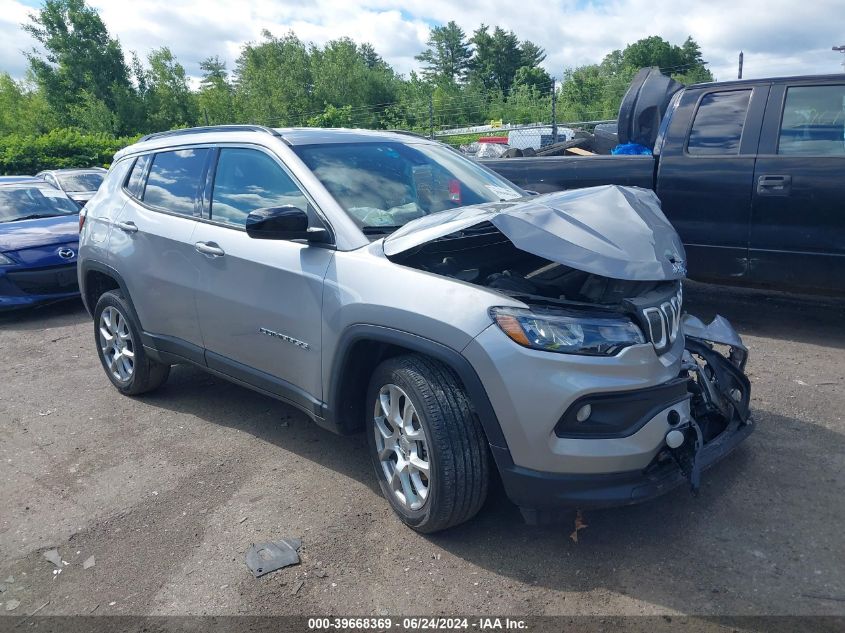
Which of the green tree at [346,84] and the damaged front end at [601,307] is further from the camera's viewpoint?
the green tree at [346,84]

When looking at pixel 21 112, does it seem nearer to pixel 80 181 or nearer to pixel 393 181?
pixel 80 181

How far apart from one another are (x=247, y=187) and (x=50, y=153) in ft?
90.7

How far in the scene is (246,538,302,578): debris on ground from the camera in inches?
Answer: 116

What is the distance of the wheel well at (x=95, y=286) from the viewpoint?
5.13 metres

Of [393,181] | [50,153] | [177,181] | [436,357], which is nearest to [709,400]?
[436,357]

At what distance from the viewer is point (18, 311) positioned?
8086mm

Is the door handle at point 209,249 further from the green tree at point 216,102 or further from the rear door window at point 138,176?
the green tree at point 216,102

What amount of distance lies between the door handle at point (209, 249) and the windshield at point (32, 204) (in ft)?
19.3

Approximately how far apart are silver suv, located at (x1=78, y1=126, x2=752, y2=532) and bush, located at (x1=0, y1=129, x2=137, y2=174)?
86.1 ft

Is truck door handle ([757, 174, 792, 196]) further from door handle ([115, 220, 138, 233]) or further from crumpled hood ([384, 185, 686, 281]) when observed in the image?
door handle ([115, 220, 138, 233])

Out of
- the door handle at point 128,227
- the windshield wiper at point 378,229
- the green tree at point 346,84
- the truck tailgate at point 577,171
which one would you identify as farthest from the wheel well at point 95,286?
the green tree at point 346,84

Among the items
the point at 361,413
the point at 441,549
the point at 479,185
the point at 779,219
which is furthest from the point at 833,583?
the point at 779,219

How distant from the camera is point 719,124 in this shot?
559 cm

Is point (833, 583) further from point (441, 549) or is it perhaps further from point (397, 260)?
point (397, 260)
